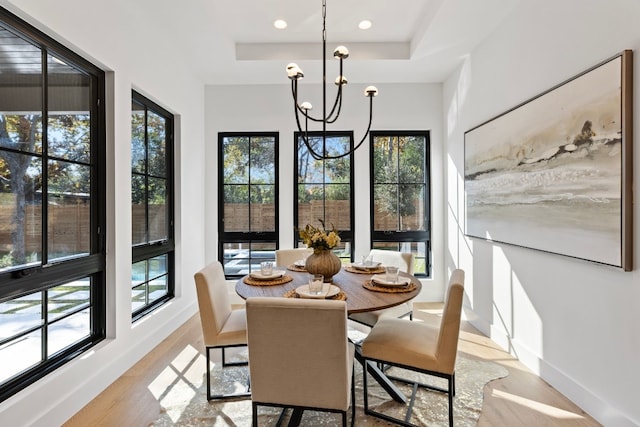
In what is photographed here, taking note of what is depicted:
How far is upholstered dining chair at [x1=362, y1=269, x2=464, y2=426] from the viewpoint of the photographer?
1695 millimetres

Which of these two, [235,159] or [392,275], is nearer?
[392,275]

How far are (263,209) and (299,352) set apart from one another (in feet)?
9.35

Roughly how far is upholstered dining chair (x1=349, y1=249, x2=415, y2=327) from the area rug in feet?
1.30

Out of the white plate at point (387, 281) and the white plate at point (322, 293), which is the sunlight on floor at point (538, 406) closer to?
the white plate at point (387, 281)

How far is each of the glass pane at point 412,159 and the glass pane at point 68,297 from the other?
3.44 metres

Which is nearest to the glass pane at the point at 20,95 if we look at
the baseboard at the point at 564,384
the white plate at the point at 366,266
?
the white plate at the point at 366,266

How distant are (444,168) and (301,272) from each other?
2520 millimetres

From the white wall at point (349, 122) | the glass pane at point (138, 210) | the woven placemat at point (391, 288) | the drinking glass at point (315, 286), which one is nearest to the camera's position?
the drinking glass at point (315, 286)

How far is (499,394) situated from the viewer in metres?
2.18

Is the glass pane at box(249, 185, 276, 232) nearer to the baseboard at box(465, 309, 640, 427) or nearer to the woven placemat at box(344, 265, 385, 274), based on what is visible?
the woven placemat at box(344, 265, 385, 274)

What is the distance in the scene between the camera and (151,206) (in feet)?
9.89

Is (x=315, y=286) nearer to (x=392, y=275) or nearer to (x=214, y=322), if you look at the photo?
(x=392, y=275)

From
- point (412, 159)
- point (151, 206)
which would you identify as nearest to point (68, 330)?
point (151, 206)

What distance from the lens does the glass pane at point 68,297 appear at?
6.36 ft
